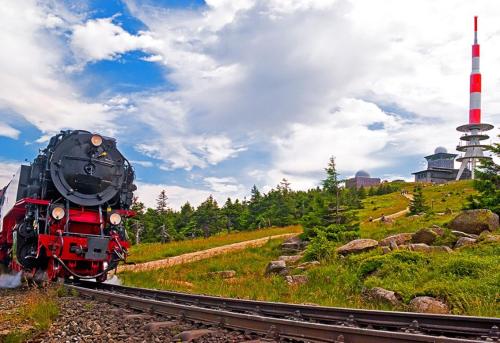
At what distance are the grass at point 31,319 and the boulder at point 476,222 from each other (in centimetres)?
1332

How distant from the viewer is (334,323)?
22.2ft

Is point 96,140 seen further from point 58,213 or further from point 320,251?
point 320,251

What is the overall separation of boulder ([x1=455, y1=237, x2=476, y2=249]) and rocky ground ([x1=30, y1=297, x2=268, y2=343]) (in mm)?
9852

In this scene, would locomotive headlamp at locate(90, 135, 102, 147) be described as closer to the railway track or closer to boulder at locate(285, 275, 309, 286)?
the railway track

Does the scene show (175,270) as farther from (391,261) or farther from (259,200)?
(259,200)

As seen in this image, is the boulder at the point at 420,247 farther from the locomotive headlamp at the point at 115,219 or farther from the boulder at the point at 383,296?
the locomotive headlamp at the point at 115,219

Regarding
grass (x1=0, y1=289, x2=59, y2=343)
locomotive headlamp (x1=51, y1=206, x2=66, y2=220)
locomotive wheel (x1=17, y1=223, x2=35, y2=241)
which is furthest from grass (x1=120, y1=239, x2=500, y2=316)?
grass (x1=0, y1=289, x2=59, y2=343)

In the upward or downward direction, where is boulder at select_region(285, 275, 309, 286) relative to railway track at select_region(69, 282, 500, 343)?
downward

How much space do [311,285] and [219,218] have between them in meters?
51.0

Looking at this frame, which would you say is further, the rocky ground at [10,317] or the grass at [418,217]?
the grass at [418,217]

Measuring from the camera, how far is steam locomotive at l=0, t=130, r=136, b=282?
12.5m

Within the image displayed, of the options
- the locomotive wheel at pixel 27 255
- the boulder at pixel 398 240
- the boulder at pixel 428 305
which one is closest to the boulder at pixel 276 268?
the boulder at pixel 398 240

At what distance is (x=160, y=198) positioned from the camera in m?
69.9

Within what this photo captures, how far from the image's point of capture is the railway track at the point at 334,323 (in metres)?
4.84
